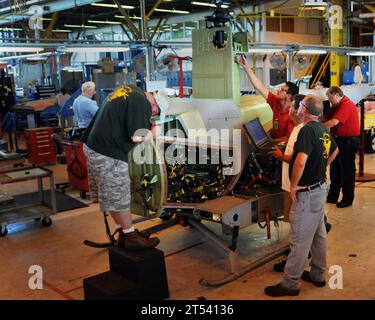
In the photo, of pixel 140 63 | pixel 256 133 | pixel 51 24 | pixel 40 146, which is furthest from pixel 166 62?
pixel 51 24

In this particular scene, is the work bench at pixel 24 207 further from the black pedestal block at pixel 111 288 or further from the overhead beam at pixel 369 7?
the overhead beam at pixel 369 7

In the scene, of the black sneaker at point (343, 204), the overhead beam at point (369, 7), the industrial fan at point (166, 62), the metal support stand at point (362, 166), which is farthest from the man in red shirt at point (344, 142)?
the overhead beam at point (369, 7)

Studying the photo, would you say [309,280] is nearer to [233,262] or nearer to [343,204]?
[233,262]

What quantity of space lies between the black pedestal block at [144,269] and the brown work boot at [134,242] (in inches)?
1.4

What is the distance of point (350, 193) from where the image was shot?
19.0 ft

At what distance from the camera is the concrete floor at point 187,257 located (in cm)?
369

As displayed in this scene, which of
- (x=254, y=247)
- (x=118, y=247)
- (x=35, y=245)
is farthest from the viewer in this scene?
(x=35, y=245)

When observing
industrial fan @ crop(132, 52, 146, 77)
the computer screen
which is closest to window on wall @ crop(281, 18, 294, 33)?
industrial fan @ crop(132, 52, 146, 77)

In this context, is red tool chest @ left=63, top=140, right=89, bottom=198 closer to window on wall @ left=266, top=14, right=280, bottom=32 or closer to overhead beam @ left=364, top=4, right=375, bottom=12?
overhead beam @ left=364, top=4, right=375, bottom=12

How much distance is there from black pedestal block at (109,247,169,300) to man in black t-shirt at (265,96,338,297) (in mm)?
806

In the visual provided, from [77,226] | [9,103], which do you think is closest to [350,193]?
[77,226]

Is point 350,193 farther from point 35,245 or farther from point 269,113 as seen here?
point 35,245

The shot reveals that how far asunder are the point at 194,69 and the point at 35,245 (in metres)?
2.45

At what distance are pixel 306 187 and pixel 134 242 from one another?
132 cm
